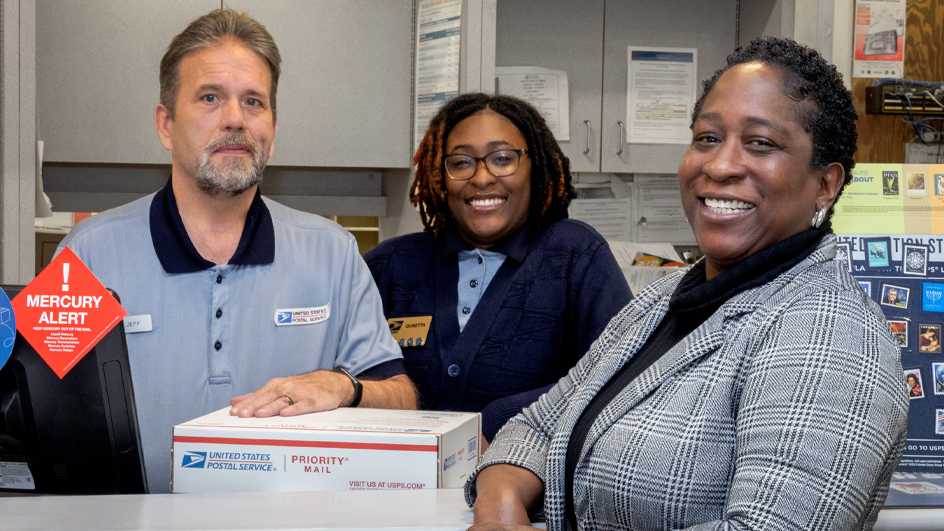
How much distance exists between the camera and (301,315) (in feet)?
5.37

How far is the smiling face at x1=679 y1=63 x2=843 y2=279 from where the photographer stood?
101 centimetres

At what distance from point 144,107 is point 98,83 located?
0.52ft

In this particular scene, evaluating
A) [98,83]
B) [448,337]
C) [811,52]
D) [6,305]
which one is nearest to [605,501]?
[811,52]

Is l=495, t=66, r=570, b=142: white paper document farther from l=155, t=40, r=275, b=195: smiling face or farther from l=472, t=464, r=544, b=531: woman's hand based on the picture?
l=472, t=464, r=544, b=531: woman's hand

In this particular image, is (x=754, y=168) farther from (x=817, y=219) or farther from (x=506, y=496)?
(x=506, y=496)

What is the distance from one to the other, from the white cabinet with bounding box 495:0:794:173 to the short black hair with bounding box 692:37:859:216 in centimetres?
200

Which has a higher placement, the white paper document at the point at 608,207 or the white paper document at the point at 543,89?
the white paper document at the point at 543,89

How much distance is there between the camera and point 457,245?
6.61 ft

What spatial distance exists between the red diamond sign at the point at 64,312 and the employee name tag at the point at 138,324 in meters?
0.51

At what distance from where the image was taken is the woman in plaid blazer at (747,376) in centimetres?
82

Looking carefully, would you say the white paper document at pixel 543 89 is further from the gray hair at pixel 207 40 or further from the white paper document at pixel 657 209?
the gray hair at pixel 207 40

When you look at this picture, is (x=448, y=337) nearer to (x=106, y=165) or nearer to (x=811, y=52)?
(x=811, y=52)

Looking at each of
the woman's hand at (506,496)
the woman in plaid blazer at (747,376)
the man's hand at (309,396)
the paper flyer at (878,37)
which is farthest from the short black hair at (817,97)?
the paper flyer at (878,37)

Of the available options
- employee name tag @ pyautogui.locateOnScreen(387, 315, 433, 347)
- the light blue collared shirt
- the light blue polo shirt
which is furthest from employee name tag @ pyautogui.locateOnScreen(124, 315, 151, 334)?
the light blue collared shirt
